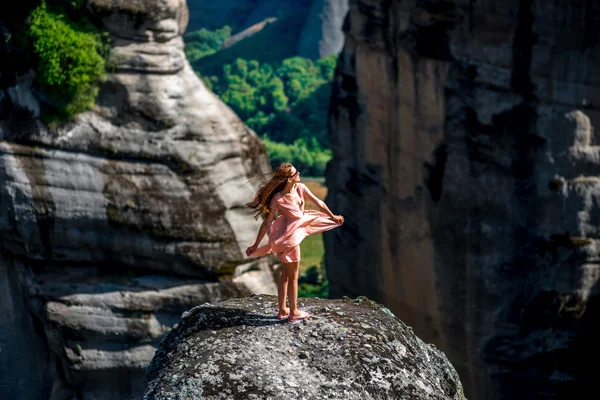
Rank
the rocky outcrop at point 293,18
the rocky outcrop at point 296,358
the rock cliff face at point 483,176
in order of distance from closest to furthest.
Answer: the rocky outcrop at point 296,358
the rock cliff face at point 483,176
the rocky outcrop at point 293,18

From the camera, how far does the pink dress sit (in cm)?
828

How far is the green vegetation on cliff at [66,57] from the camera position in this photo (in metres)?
15.9

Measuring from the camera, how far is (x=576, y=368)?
1872 cm

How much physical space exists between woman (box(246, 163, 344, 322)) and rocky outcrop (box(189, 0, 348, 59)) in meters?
41.1

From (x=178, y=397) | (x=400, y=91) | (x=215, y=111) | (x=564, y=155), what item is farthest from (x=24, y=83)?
(x=178, y=397)

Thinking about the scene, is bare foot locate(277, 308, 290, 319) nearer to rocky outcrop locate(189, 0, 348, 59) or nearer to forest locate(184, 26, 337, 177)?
forest locate(184, 26, 337, 177)

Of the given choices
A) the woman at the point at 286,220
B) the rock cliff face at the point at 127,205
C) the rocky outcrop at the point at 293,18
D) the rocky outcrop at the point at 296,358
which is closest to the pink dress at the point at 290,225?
the woman at the point at 286,220

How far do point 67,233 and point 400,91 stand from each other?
6625 millimetres

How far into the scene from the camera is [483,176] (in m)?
18.3

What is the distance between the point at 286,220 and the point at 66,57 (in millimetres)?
8626

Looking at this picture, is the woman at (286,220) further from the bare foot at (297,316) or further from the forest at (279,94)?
the forest at (279,94)

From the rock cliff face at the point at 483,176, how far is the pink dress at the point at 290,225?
9691 millimetres

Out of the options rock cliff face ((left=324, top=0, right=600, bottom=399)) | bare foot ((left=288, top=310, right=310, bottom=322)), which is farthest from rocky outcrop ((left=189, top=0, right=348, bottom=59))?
bare foot ((left=288, top=310, right=310, bottom=322))

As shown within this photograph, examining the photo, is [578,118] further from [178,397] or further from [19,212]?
[178,397]
